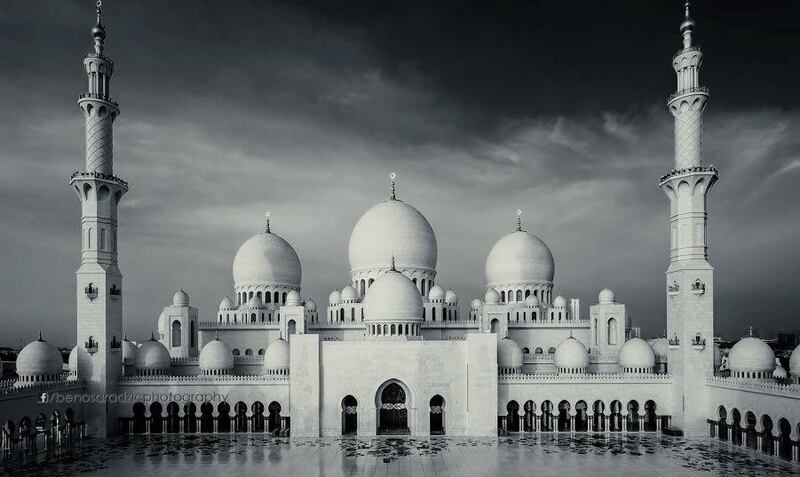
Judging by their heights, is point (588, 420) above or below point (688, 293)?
below

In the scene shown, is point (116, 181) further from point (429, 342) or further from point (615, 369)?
point (615, 369)

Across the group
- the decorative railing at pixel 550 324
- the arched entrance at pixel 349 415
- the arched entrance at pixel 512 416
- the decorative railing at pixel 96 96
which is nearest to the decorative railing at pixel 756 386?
the arched entrance at pixel 512 416

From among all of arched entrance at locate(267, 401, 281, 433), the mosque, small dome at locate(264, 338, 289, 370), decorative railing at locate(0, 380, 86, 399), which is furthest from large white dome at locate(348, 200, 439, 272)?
decorative railing at locate(0, 380, 86, 399)

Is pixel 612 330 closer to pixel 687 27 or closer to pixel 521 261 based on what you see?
pixel 521 261

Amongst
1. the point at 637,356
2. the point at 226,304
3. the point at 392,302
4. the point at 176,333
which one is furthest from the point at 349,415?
the point at 637,356

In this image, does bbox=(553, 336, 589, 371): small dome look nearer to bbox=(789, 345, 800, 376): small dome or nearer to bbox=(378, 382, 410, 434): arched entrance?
bbox=(378, 382, 410, 434): arched entrance

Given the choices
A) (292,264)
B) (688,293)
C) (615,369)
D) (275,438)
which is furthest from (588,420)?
(292,264)
